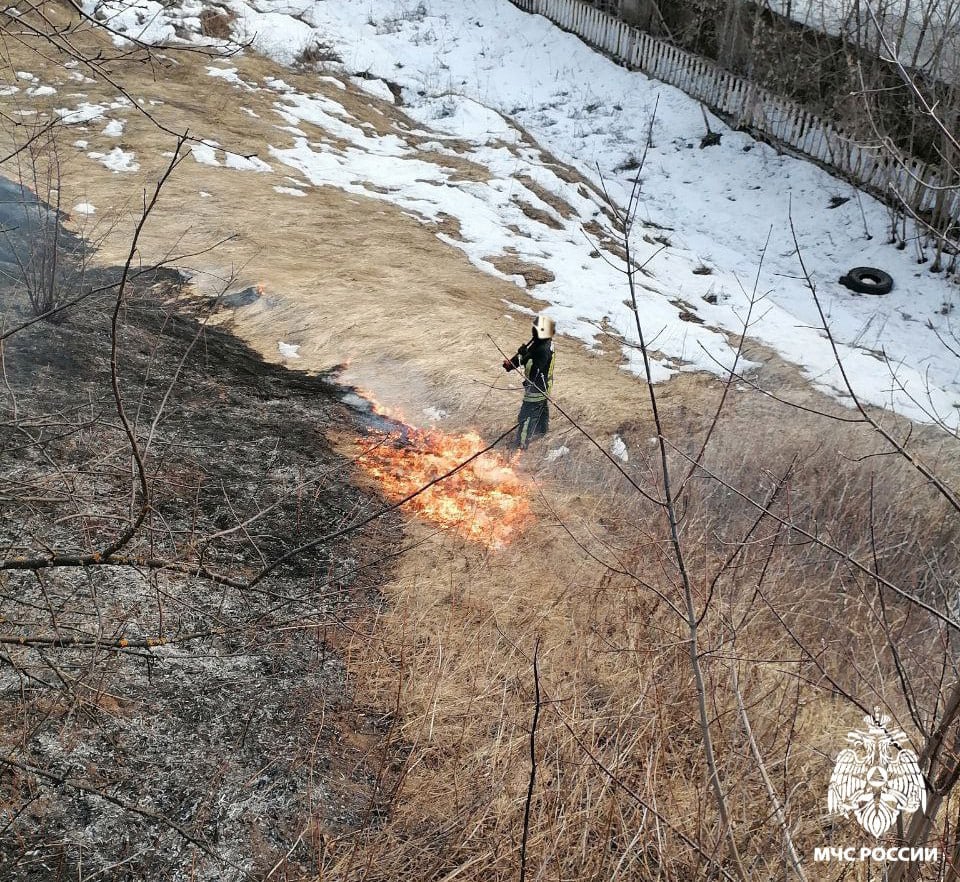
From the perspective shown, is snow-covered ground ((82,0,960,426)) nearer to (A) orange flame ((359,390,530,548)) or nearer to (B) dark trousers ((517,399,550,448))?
(B) dark trousers ((517,399,550,448))

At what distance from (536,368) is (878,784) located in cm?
444

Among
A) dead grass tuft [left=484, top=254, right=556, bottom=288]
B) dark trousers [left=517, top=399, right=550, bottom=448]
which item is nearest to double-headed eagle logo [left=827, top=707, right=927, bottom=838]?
dark trousers [left=517, top=399, right=550, bottom=448]

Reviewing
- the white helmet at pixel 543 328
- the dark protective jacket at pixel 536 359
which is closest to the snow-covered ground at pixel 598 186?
the dark protective jacket at pixel 536 359

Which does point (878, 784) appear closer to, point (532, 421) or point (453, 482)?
point (453, 482)

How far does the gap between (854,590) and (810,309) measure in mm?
7373

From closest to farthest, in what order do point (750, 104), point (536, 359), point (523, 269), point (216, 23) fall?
point (536, 359) → point (523, 269) → point (216, 23) → point (750, 104)

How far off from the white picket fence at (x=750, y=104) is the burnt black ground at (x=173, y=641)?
11.1m

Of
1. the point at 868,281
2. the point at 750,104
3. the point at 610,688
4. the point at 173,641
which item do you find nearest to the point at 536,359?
the point at 610,688

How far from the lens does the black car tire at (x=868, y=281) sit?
12.8 m

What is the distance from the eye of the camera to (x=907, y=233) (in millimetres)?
13711

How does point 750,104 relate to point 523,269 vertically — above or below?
above

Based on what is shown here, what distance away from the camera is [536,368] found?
6562 mm

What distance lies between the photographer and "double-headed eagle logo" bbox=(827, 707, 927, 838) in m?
2.31

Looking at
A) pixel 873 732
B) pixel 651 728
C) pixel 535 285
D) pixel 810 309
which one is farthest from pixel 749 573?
pixel 810 309
